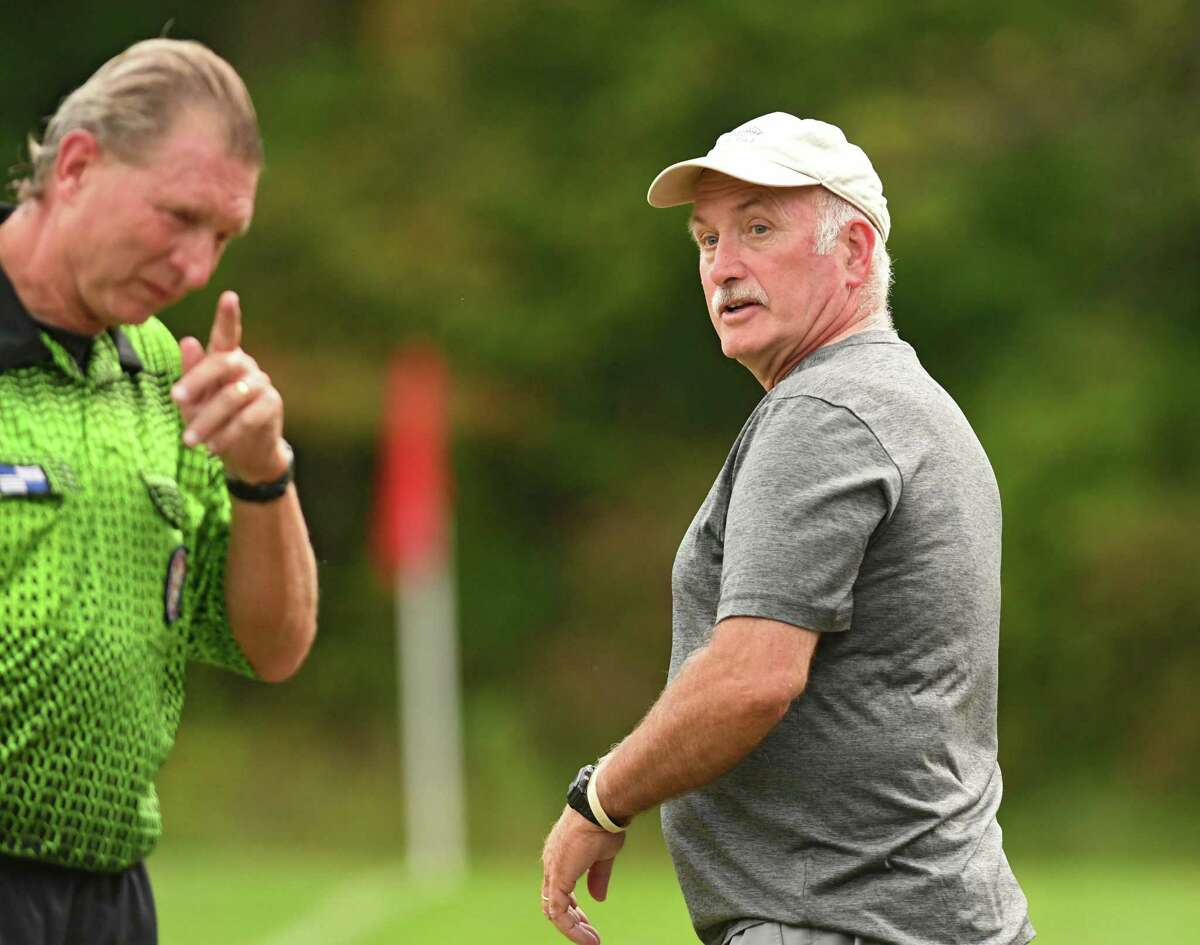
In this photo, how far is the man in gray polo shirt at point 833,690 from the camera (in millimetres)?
3012

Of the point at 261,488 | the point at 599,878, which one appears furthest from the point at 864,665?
the point at 261,488

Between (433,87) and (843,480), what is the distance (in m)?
18.2

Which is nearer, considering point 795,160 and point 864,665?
point 864,665

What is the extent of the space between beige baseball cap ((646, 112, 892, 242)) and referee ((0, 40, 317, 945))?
753 mm

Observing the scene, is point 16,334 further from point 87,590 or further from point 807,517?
point 807,517

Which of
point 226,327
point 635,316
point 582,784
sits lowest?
point 582,784

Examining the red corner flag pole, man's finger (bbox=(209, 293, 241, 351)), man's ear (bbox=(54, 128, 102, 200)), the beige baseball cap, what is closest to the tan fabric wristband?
man's finger (bbox=(209, 293, 241, 351))

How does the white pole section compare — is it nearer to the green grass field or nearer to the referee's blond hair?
the green grass field

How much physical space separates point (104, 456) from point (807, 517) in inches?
42.9

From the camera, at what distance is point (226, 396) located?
2.98 m

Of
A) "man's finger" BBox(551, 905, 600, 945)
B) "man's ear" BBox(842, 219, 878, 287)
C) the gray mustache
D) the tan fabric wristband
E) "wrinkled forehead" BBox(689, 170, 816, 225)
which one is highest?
"wrinkled forehead" BBox(689, 170, 816, 225)

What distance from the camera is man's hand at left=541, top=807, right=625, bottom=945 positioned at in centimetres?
322

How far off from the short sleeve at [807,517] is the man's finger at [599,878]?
55cm

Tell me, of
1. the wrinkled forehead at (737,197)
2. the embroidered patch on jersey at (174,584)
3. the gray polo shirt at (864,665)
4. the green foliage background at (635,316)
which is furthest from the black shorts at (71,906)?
the green foliage background at (635,316)
